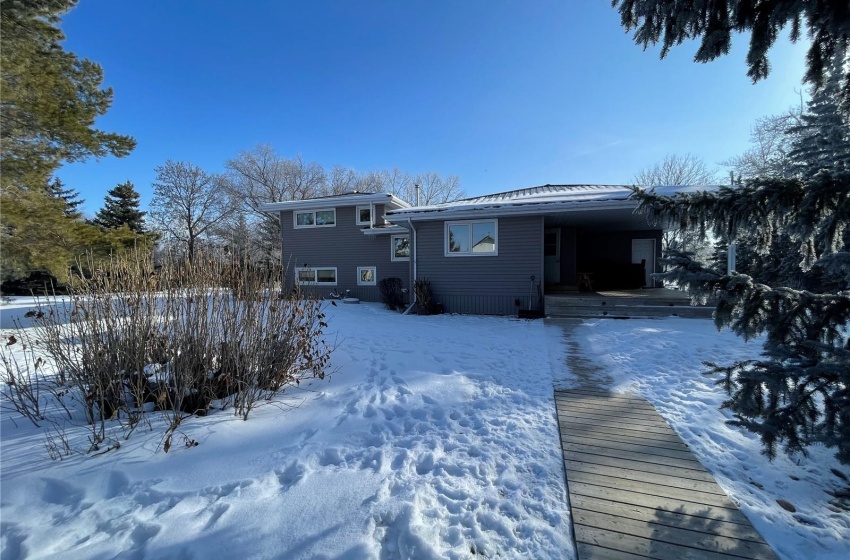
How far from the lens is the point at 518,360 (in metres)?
5.09

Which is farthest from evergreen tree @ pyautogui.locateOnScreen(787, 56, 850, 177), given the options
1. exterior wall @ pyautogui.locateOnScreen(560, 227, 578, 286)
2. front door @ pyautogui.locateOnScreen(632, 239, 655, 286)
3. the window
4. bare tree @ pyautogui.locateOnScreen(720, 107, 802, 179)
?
the window

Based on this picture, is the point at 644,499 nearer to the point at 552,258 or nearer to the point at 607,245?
the point at 552,258

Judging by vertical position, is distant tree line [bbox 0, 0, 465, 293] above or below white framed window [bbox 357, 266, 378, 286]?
above

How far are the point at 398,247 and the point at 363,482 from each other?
1179 centimetres

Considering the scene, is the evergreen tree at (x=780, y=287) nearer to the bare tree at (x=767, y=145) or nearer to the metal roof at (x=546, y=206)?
the metal roof at (x=546, y=206)

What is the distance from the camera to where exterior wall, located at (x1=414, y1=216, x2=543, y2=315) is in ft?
30.6

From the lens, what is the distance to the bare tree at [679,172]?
24.5 meters

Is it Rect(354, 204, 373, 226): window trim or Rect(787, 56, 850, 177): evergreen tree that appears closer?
Rect(787, 56, 850, 177): evergreen tree

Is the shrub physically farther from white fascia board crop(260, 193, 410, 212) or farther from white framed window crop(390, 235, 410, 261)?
Result: white fascia board crop(260, 193, 410, 212)

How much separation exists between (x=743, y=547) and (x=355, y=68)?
1448cm

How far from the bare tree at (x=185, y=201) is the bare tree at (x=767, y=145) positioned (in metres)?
33.7

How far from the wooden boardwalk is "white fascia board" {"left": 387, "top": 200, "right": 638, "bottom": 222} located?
610 cm

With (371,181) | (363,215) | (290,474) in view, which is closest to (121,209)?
(371,181)

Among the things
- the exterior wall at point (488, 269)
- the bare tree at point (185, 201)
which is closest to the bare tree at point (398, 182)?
the bare tree at point (185, 201)
